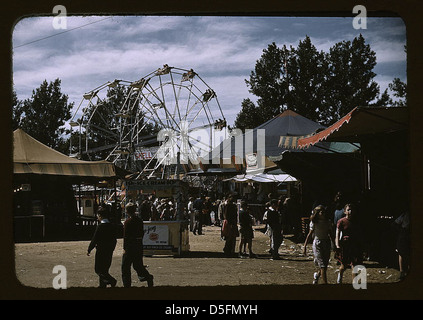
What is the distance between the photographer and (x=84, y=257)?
36.0 feet

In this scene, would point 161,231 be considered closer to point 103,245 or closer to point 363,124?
point 103,245

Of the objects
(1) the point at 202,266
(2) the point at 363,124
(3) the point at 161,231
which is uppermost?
(2) the point at 363,124

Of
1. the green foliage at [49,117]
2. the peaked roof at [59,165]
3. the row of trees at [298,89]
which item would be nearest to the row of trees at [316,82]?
the row of trees at [298,89]

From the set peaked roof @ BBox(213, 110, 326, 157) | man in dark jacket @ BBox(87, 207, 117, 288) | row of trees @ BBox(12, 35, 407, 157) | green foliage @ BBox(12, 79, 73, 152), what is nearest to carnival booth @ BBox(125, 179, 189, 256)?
row of trees @ BBox(12, 35, 407, 157)

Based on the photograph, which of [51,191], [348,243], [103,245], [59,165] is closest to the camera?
[103,245]

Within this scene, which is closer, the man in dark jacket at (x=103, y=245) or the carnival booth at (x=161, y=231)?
the man in dark jacket at (x=103, y=245)

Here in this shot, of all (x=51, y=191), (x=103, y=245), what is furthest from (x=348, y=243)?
(x=51, y=191)

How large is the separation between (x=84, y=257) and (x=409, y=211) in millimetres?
9179

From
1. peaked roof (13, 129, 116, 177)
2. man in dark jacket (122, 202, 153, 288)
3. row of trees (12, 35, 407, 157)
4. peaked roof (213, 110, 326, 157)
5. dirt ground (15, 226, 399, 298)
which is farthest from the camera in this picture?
peaked roof (213, 110, 326, 157)

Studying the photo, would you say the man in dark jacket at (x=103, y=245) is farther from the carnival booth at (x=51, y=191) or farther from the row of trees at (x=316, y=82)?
the carnival booth at (x=51, y=191)

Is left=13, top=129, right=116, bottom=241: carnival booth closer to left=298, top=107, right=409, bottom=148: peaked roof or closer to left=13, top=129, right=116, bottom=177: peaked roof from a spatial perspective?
left=13, top=129, right=116, bottom=177: peaked roof

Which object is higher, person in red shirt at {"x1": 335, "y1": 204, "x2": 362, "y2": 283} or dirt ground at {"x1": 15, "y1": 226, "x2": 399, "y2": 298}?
person in red shirt at {"x1": 335, "y1": 204, "x2": 362, "y2": 283}
